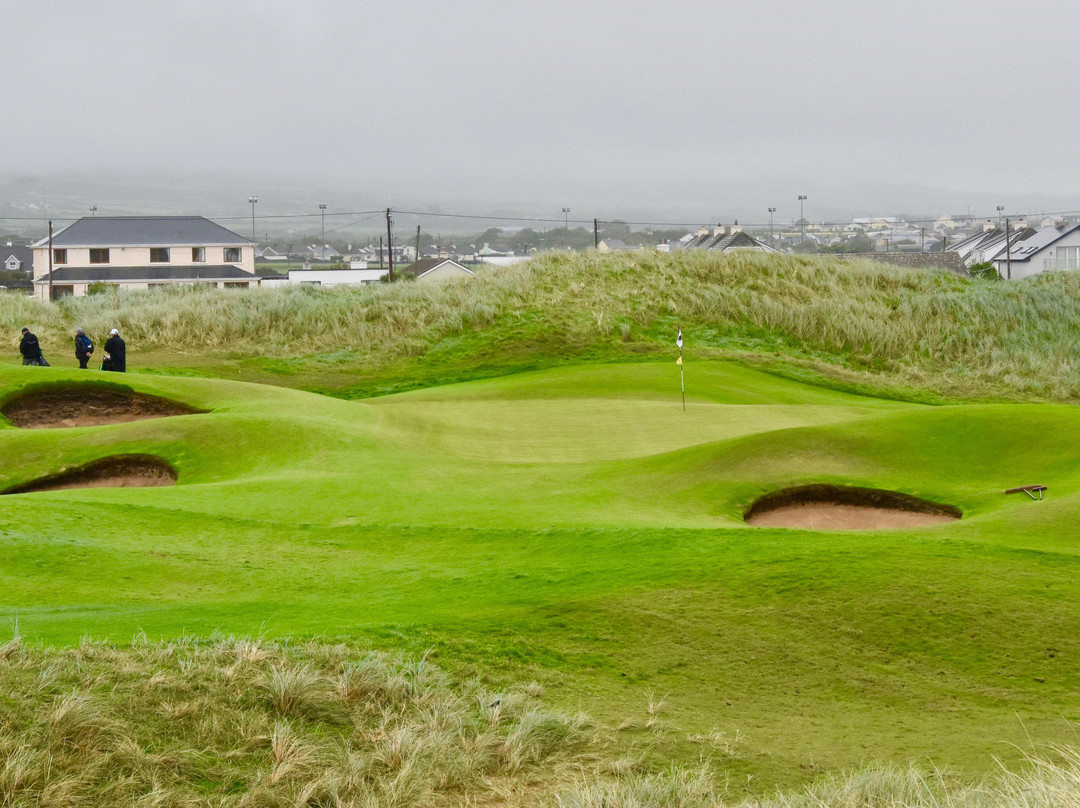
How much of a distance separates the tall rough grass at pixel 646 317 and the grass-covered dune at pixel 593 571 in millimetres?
10828

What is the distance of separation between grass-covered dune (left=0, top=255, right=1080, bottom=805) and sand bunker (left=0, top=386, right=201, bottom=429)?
181 millimetres

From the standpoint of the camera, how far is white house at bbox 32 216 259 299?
78.5 meters

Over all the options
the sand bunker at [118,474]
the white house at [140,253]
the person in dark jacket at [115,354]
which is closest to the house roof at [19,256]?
the white house at [140,253]

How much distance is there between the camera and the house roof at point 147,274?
78.1m

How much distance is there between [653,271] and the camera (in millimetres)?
41844

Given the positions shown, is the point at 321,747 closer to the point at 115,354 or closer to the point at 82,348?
the point at 115,354

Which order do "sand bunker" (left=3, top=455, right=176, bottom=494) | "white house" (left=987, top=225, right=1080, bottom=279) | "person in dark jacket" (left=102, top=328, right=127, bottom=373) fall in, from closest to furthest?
"sand bunker" (left=3, top=455, right=176, bottom=494) < "person in dark jacket" (left=102, top=328, right=127, bottom=373) < "white house" (left=987, top=225, right=1080, bottom=279)

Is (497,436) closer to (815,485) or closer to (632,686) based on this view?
(815,485)

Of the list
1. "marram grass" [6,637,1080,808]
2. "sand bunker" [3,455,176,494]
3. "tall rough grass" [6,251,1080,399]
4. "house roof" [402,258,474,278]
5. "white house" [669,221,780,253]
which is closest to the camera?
"marram grass" [6,637,1080,808]

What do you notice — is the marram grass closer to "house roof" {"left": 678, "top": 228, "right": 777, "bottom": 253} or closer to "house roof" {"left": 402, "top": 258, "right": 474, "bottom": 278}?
"house roof" {"left": 678, "top": 228, "right": 777, "bottom": 253}

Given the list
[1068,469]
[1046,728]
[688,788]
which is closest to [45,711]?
[688,788]

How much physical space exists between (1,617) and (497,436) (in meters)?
12.9

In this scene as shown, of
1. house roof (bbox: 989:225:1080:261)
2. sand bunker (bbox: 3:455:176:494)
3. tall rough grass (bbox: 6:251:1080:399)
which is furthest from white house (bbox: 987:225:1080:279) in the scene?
sand bunker (bbox: 3:455:176:494)

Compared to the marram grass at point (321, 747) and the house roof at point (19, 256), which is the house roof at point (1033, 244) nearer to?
the marram grass at point (321, 747)
